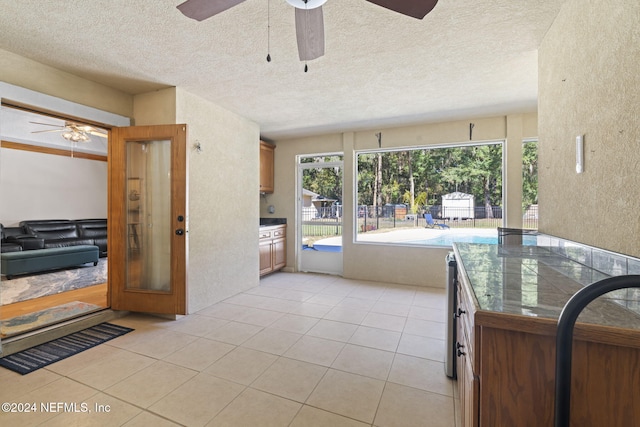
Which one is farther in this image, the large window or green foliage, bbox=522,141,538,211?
the large window

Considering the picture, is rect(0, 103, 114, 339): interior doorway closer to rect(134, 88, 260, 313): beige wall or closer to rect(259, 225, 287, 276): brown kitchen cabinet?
rect(134, 88, 260, 313): beige wall

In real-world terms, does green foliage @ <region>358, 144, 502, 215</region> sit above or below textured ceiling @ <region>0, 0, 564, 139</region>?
below

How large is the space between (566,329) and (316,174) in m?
4.65

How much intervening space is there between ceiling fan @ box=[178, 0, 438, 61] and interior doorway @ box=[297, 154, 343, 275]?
3335 millimetres

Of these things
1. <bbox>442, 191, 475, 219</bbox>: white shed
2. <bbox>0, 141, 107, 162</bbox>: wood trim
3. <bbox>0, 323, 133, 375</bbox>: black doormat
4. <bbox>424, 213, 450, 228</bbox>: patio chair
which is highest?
<bbox>0, 141, 107, 162</bbox>: wood trim

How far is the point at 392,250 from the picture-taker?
14.9 feet

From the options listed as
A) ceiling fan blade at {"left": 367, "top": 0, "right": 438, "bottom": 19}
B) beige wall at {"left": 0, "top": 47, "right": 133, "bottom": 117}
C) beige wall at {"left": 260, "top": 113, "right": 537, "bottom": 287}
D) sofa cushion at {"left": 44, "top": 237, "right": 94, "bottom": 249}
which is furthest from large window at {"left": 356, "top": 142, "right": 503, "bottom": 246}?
sofa cushion at {"left": 44, "top": 237, "right": 94, "bottom": 249}

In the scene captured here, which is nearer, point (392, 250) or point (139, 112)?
point (139, 112)

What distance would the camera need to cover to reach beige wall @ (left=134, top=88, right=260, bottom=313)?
3.13 m

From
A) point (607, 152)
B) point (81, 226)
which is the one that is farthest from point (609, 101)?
point (81, 226)

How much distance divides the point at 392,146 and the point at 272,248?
2638 mm

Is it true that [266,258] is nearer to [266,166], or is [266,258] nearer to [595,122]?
[266,166]

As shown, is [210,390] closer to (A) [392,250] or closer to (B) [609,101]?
(B) [609,101]

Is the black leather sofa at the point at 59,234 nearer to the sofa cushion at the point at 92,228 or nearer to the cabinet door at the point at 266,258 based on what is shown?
the sofa cushion at the point at 92,228
